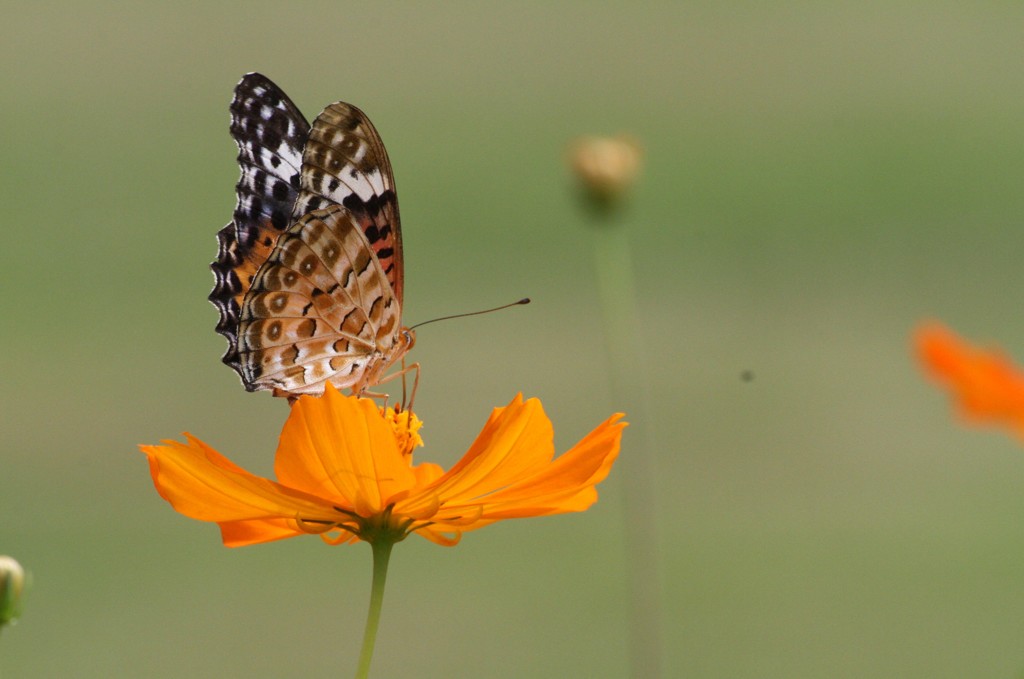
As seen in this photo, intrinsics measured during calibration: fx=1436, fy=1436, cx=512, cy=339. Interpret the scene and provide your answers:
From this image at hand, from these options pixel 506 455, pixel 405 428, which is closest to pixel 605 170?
pixel 405 428

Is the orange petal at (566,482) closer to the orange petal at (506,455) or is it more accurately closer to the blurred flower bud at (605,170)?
the orange petal at (506,455)

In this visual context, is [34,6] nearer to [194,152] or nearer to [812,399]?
[194,152]

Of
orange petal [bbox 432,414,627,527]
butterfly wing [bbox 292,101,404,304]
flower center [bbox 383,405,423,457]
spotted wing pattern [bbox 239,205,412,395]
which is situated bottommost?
orange petal [bbox 432,414,627,527]

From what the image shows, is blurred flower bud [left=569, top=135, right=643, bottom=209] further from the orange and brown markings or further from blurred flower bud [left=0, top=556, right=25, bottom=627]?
blurred flower bud [left=0, top=556, right=25, bottom=627]

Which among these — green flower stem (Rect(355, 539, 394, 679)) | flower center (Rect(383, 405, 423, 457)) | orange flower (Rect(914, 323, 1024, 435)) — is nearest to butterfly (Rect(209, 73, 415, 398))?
flower center (Rect(383, 405, 423, 457))

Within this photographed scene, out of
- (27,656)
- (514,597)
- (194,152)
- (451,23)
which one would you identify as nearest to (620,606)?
(514,597)

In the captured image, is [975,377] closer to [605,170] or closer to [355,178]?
[355,178]
